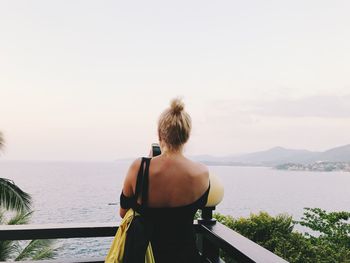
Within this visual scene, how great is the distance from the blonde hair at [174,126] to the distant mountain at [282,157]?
47.7 m

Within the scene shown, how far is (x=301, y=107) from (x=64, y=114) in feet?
111

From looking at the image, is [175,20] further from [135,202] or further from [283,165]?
[283,165]

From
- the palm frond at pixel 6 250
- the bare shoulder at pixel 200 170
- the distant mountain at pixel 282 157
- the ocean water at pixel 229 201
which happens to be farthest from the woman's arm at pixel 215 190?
the distant mountain at pixel 282 157

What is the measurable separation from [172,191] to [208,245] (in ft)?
2.44

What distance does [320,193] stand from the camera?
46.7 metres

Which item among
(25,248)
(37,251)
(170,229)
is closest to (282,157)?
(37,251)

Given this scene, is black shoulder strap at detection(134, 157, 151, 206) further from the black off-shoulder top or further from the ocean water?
the ocean water

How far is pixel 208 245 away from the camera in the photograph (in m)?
1.90

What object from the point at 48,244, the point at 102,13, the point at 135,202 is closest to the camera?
the point at 135,202

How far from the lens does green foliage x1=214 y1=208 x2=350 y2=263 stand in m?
9.16

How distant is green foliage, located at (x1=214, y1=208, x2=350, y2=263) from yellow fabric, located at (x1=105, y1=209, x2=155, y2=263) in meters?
8.43

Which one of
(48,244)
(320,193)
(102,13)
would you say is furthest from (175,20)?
(320,193)

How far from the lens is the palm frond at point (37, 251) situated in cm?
752

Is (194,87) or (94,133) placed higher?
(194,87)
